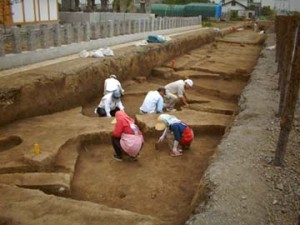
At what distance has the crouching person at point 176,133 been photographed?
8.14m

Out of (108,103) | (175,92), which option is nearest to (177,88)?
(175,92)

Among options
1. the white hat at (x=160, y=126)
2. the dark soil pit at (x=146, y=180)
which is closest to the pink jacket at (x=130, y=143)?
the dark soil pit at (x=146, y=180)

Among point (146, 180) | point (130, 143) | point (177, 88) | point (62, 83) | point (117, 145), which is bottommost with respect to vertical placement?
point (146, 180)

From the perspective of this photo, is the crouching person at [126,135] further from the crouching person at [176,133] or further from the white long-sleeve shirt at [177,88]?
the white long-sleeve shirt at [177,88]

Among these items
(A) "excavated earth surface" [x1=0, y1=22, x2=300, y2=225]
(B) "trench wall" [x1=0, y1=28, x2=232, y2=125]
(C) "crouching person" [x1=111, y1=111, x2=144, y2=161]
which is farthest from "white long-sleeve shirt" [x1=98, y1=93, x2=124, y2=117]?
(C) "crouching person" [x1=111, y1=111, x2=144, y2=161]

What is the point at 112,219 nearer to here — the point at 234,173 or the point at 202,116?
the point at 234,173

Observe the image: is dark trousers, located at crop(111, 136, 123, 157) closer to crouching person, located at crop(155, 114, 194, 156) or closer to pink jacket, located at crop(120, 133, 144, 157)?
pink jacket, located at crop(120, 133, 144, 157)

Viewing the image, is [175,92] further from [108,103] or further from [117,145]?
[117,145]

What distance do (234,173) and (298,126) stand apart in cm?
294

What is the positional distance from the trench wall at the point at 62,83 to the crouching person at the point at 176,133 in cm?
367

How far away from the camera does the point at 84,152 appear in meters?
8.66

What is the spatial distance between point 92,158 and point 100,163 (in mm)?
370

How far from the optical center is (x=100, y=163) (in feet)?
26.6

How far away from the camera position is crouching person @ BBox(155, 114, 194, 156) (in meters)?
8.14
